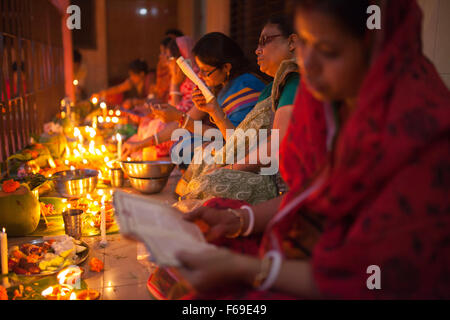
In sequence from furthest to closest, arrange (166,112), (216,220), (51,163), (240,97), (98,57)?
(98,57), (51,163), (166,112), (240,97), (216,220)

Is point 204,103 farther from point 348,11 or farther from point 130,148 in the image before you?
point 348,11

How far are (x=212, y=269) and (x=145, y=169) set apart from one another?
7.71 ft

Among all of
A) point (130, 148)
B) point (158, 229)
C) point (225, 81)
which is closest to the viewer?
point (158, 229)

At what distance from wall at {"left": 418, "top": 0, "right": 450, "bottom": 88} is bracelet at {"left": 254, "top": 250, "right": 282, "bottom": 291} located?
152 cm

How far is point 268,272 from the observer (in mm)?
1086

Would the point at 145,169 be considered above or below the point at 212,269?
below

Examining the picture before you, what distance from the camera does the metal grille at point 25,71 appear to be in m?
3.40

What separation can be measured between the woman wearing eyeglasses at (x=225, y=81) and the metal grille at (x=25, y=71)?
A: 1.34 metres

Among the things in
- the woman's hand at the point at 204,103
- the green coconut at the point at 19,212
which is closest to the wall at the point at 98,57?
the woman's hand at the point at 204,103

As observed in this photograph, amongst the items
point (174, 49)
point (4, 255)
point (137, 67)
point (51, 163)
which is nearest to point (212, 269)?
point (4, 255)

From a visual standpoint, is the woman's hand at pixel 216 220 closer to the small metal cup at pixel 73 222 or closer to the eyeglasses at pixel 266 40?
the small metal cup at pixel 73 222

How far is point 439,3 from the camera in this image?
1983mm
